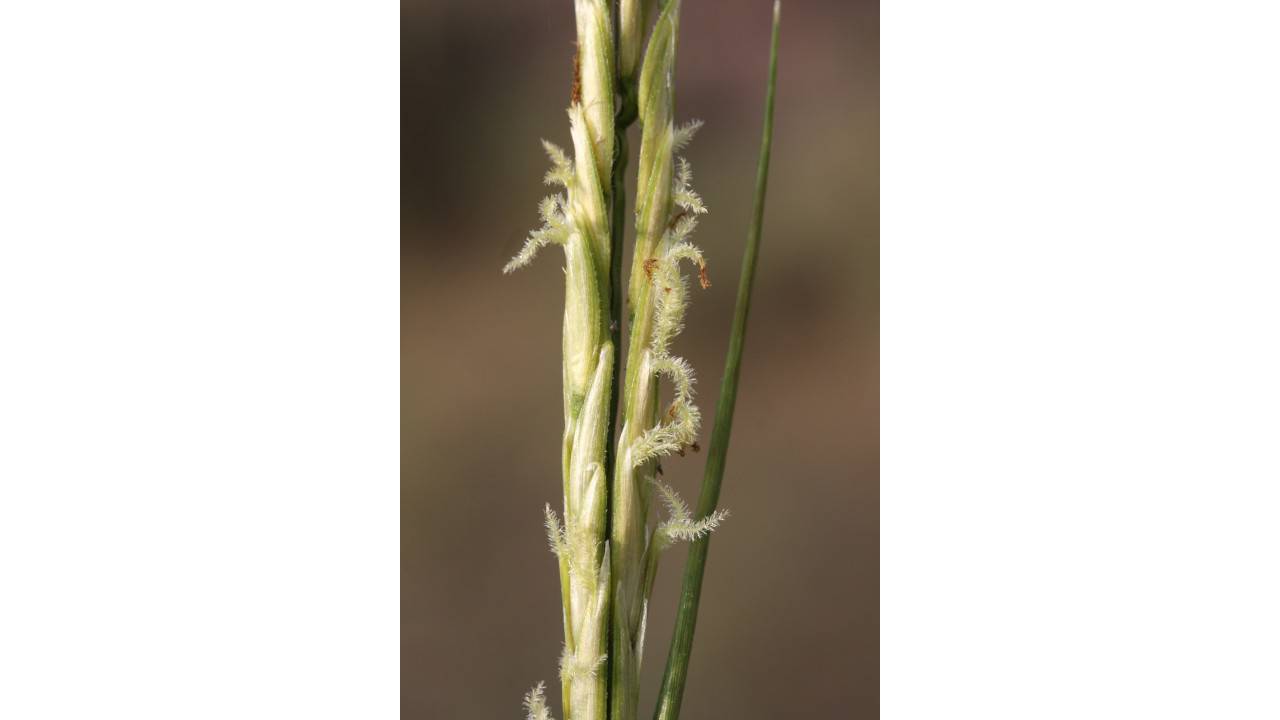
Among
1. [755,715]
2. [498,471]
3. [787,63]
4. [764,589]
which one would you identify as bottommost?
[755,715]

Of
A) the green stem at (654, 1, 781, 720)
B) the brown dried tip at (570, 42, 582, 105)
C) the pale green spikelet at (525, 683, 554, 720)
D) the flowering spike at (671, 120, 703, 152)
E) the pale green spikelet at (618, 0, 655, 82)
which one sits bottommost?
the pale green spikelet at (525, 683, 554, 720)

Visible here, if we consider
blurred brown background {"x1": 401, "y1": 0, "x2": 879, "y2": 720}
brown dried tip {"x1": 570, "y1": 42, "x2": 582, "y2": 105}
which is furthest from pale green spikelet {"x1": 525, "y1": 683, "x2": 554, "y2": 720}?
brown dried tip {"x1": 570, "y1": 42, "x2": 582, "y2": 105}

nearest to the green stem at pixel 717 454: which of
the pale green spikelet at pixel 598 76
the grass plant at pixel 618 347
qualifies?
the grass plant at pixel 618 347

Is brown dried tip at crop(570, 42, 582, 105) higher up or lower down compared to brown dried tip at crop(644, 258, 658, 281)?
higher up

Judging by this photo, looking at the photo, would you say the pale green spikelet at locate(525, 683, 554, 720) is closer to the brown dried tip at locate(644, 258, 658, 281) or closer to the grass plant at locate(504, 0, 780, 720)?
the grass plant at locate(504, 0, 780, 720)

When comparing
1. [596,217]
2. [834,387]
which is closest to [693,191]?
[596,217]
